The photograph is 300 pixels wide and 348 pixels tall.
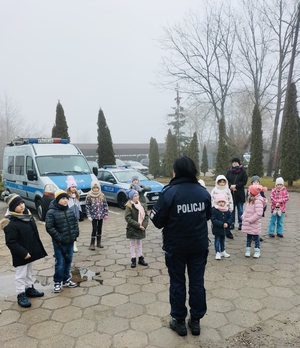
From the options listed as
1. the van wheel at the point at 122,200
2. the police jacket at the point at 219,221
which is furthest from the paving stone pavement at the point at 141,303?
the van wheel at the point at 122,200

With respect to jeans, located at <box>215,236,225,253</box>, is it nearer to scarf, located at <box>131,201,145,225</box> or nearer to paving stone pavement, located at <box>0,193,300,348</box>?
paving stone pavement, located at <box>0,193,300,348</box>

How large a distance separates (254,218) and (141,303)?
2612 mm

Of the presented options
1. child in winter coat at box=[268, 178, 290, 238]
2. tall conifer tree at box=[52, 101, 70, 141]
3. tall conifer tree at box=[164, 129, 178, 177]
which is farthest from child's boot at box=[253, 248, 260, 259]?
tall conifer tree at box=[164, 129, 178, 177]

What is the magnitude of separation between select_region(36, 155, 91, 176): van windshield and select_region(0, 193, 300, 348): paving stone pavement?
11.9 feet

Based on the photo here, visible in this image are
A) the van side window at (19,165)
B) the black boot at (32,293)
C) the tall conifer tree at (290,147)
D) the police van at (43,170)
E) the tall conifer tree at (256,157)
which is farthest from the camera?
the tall conifer tree at (256,157)

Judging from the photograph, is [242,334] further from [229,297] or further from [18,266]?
[18,266]

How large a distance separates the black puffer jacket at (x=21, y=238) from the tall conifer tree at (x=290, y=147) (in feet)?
46.5

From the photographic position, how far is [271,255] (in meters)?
5.47

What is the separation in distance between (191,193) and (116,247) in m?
3.66

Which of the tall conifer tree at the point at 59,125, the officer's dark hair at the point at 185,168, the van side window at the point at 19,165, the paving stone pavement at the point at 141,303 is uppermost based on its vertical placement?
the tall conifer tree at the point at 59,125

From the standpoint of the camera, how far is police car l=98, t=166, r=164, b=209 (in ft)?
34.1

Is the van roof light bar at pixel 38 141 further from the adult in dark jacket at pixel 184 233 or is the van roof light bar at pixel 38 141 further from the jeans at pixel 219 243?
the adult in dark jacket at pixel 184 233

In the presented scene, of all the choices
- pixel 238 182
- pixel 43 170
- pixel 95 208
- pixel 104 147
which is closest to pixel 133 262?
pixel 95 208

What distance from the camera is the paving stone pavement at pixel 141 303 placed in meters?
3.10
